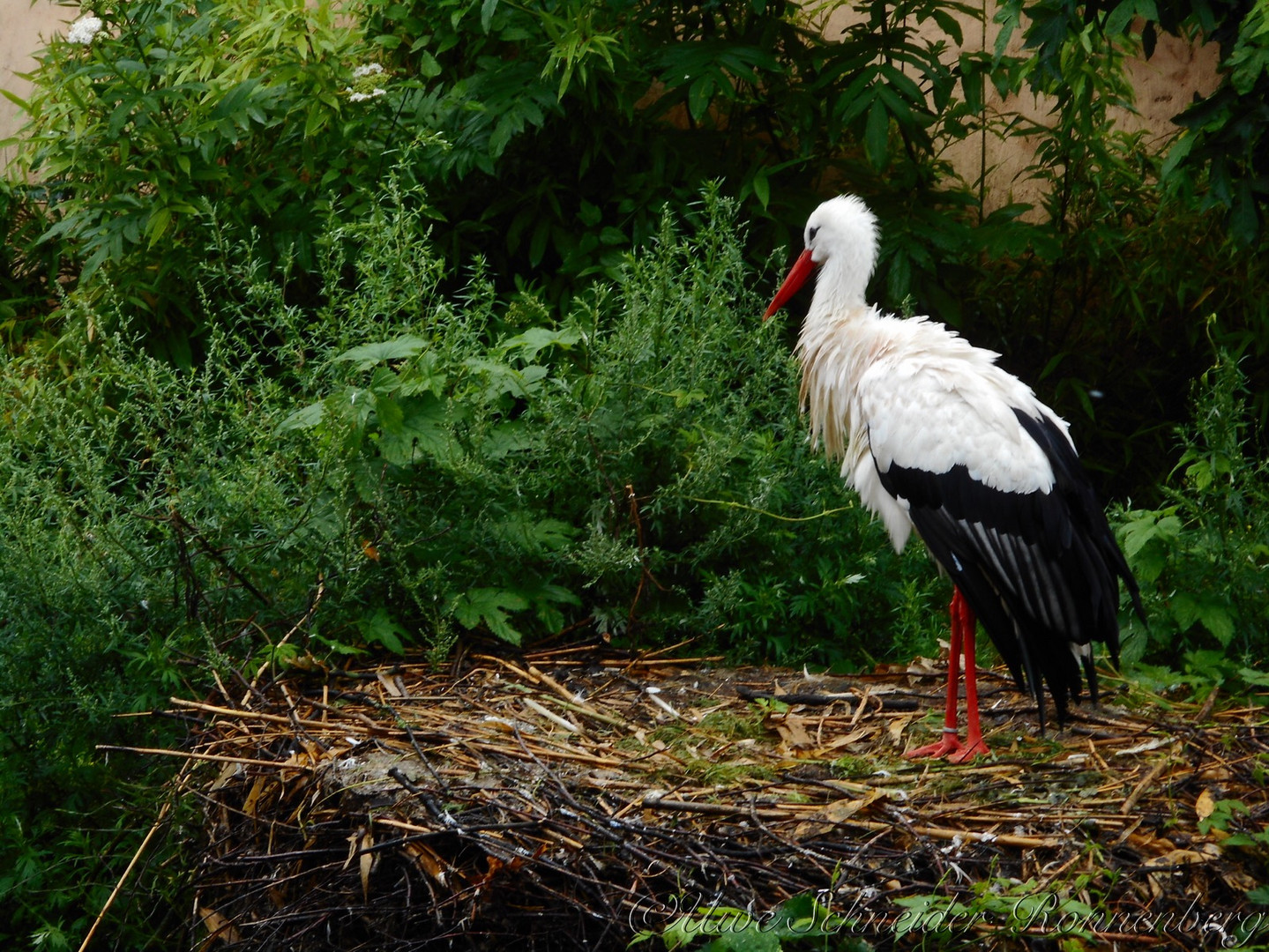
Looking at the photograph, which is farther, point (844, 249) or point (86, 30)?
point (86, 30)

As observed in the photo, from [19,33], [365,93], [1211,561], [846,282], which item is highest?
[19,33]

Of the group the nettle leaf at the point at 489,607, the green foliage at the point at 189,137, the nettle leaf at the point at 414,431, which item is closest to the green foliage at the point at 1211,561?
the nettle leaf at the point at 489,607

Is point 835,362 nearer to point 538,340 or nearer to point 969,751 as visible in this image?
point 538,340

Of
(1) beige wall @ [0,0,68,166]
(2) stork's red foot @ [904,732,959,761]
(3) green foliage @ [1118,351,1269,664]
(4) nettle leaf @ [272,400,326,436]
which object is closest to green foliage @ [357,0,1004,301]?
(3) green foliage @ [1118,351,1269,664]

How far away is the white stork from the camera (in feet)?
10.9

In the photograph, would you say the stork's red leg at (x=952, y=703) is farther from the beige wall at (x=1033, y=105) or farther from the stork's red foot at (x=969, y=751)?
the beige wall at (x=1033, y=105)

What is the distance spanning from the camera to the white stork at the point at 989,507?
3328 mm

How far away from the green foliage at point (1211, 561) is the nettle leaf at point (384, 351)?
6.98ft

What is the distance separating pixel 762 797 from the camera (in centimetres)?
304

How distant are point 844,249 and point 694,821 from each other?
1860mm

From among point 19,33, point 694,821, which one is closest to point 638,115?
point 694,821

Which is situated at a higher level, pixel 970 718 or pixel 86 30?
pixel 86 30

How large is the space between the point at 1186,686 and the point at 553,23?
2.97 m

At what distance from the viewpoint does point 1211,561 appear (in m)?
3.89
